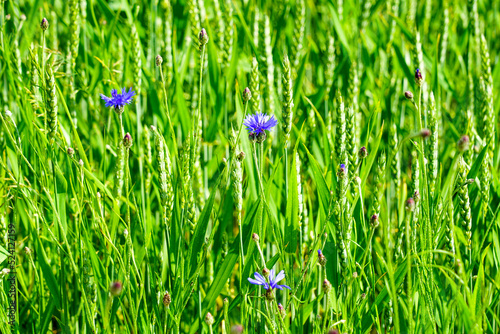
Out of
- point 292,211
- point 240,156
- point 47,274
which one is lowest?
point 47,274

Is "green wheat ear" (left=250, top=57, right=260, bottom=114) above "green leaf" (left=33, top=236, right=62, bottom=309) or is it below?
above

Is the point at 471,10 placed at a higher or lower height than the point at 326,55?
higher

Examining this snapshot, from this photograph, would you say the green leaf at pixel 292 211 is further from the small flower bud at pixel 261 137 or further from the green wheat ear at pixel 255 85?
the green wheat ear at pixel 255 85

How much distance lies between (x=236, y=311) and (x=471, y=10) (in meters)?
1.45

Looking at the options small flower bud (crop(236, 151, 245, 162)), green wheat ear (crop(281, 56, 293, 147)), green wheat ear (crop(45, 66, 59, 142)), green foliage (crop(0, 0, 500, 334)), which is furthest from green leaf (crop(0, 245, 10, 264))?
green wheat ear (crop(281, 56, 293, 147))

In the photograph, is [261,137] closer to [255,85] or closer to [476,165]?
[255,85]

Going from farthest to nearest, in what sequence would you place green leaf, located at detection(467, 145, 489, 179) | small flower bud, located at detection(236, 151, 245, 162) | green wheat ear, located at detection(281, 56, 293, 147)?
green leaf, located at detection(467, 145, 489, 179) < green wheat ear, located at detection(281, 56, 293, 147) < small flower bud, located at detection(236, 151, 245, 162)

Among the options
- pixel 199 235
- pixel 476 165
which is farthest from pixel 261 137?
pixel 476 165

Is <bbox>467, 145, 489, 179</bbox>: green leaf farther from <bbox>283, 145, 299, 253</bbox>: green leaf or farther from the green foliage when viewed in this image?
<bbox>283, 145, 299, 253</bbox>: green leaf

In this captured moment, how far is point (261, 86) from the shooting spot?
1723mm

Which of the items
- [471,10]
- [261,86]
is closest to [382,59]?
[471,10]

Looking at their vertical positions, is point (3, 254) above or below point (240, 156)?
below

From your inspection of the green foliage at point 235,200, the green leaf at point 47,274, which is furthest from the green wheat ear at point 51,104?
the green leaf at point 47,274

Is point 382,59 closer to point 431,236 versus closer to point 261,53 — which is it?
point 261,53
